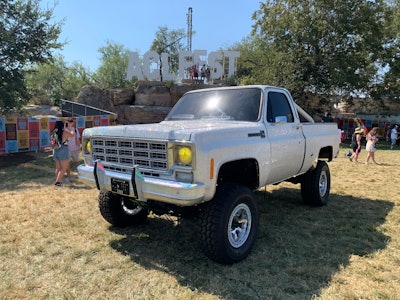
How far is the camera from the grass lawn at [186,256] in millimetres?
3291

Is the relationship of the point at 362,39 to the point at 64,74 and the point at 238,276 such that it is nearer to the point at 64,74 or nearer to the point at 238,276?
the point at 238,276

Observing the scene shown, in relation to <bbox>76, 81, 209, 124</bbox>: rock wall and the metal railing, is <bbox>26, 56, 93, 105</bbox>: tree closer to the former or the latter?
<bbox>76, 81, 209, 124</bbox>: rock wall

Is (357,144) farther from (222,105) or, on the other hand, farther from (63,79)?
(63,79)

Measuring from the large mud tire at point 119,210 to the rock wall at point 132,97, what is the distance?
2106cm

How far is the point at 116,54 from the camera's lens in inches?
2032

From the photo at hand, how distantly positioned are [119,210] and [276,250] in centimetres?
227

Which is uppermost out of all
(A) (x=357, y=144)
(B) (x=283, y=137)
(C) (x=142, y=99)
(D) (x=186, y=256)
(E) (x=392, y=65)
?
(E) (x=392, y=65)

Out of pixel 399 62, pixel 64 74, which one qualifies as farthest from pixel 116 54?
pixel 399 62

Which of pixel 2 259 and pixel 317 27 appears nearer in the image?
pixel 2 259

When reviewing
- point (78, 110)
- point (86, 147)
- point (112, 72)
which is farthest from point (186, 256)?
point (112, 72)

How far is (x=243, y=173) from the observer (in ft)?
14.5

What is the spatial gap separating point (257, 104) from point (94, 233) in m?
2.93

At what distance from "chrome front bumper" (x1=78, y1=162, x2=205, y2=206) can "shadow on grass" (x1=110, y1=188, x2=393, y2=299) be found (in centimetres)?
84

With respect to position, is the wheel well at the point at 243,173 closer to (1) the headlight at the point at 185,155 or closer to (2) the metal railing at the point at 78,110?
(1) the headlight at the point at 185,155
